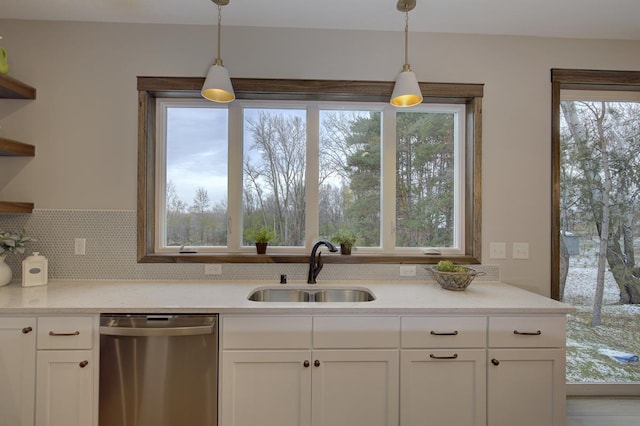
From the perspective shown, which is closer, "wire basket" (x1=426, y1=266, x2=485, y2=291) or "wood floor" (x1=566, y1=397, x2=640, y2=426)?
"wire basket" (x1=426, y1=266, x2=485, y2=291)

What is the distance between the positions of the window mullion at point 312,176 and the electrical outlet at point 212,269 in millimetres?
646

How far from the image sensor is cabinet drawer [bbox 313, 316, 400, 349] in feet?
4.99

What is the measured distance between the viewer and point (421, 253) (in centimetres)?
221

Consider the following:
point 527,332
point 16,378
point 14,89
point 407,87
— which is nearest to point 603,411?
point 527,332

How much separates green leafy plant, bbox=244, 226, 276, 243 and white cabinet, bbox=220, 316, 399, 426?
712 mm

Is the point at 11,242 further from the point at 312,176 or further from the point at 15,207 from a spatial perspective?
the point at 312,176

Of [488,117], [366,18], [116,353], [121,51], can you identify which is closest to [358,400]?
[116,353]

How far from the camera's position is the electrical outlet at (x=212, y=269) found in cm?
208

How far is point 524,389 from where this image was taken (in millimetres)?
1550

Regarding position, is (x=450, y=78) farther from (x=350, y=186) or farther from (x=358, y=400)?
(x=358, y=400)

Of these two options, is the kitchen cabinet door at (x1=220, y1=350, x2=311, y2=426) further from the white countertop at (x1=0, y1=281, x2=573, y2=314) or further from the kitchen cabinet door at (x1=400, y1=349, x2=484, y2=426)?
the kitchen cabinet door at (x1=400, y1=349, x2=484, y2=426)

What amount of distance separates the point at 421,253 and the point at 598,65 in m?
1.89

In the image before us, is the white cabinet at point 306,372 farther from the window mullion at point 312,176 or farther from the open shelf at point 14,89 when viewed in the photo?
the open shelf at point 14,89

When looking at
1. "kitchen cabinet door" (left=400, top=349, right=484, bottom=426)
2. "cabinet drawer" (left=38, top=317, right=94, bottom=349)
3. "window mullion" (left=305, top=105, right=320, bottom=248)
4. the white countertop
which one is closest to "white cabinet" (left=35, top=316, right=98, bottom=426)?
"cabinet drawer" (left=38, top=317, right=94, bottom=349)
